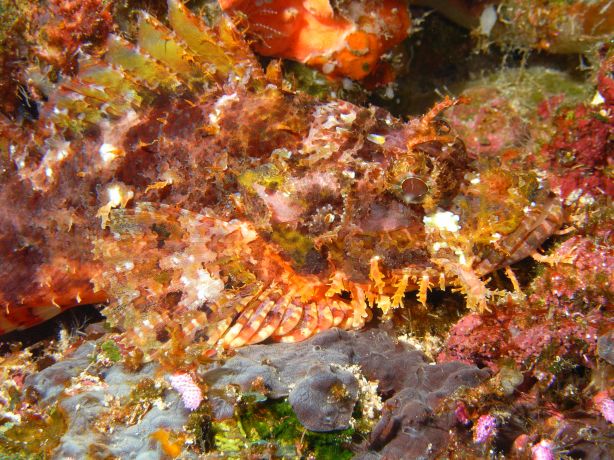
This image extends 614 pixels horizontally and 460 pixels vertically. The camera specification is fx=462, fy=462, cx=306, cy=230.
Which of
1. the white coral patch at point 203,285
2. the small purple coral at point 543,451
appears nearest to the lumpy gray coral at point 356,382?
the small purple coral at point 543,451

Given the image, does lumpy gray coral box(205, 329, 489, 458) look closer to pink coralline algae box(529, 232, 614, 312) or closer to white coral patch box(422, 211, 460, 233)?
pink coralline algae box(529, 232, 614, 312)

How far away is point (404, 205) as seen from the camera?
381cm

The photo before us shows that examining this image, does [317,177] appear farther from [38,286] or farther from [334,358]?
[38,286]

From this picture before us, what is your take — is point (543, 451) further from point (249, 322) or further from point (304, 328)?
point (249, 322)

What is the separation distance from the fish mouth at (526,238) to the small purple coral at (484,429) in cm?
116

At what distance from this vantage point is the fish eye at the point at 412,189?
3713mm

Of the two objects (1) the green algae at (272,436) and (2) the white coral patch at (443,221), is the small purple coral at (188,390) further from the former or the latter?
(2) the white coral patch at (443,221)


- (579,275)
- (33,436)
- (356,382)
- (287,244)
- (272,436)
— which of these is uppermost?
(579,275)

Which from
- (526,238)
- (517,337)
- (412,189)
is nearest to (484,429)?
(517,337)

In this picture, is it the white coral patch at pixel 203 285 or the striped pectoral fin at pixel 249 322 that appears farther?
the white coral patch at pixel 203 285

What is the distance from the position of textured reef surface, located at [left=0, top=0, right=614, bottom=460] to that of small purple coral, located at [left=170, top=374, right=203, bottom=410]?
0.05 feet

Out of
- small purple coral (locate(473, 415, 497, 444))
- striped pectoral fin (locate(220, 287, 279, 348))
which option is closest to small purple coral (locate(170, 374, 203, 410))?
striped pectoral fin (locate(220, 287, 279, 348))

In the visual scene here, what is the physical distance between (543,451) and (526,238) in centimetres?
154

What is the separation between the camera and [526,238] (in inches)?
141
